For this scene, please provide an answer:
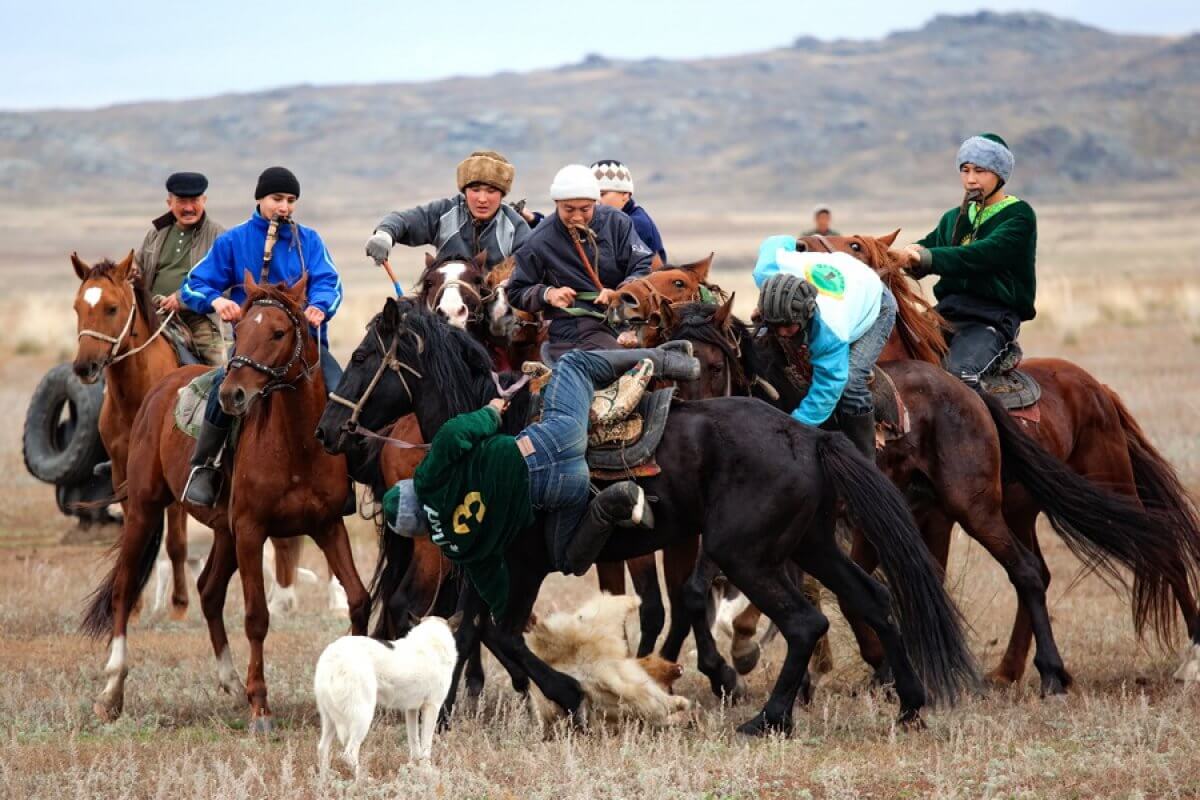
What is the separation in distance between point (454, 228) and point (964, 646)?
4.06 m

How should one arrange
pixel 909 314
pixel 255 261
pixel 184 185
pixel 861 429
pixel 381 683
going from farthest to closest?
pixel 184 185, pixel 909 314, pixel 255 261, pixel 861 429, pixel 381 683

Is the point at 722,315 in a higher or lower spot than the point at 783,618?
higher

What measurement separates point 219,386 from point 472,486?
1.88m

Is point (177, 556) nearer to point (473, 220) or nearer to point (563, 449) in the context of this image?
point (473, 220)

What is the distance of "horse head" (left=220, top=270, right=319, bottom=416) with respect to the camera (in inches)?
315

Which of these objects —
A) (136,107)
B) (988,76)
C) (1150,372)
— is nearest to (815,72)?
(988,76)

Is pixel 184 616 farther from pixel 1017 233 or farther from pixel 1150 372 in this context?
pixel 1150 372

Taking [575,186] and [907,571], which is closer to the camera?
[907,571]

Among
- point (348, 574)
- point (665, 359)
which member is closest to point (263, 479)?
point (348, 574)

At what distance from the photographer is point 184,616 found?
1197cm

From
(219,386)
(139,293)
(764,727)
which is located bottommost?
(764,727)

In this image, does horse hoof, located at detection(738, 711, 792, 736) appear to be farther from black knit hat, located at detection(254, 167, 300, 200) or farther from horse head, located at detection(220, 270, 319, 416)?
black knit hat, located at detection(254, 167, 300, 200)

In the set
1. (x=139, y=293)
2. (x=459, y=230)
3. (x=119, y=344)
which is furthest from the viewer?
(x=139, y=293)

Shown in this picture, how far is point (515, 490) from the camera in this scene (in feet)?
23.7
